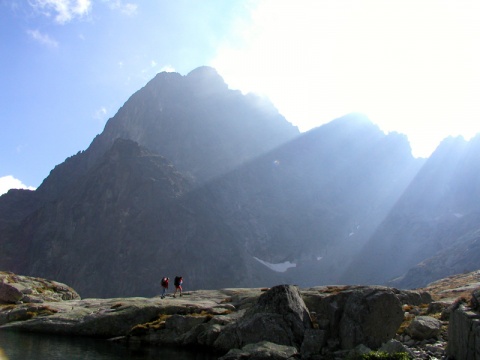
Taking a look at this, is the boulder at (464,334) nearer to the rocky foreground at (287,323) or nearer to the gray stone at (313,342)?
the rocky foreground at (287,323)

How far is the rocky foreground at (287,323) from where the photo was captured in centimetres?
3036

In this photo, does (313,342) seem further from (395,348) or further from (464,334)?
(464,334)

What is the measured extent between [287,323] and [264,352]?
19.4ft

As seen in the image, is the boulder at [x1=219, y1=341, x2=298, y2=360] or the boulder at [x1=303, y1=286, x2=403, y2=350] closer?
the boulder at [x1=219, y1=341, x2=298, y2=360]

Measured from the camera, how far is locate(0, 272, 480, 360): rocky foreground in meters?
30.4

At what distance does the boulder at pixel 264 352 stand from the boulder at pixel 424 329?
953 centimetres

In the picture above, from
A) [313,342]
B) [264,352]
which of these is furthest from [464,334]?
[264,352]

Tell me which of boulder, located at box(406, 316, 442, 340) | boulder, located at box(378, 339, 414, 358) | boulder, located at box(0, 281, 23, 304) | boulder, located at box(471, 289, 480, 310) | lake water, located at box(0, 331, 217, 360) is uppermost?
boulder, located at box(0, 281, 23, 304)

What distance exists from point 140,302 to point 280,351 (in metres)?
25.2

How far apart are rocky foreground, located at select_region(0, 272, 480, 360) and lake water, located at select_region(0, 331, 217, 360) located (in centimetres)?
299

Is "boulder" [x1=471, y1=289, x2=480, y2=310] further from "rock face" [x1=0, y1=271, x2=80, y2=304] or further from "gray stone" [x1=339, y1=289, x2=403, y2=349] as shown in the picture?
"rock face" [x1=0, y1=271, x2=80, y2=304]

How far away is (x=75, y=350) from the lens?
35.3 m

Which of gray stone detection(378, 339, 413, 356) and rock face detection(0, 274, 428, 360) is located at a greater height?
rock face detection(0, 274, 428, 360)

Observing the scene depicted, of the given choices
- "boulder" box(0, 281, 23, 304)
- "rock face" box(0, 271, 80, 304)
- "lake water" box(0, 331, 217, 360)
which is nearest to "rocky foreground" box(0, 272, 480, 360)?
"lake water" box(0, 331, 217, 360)
